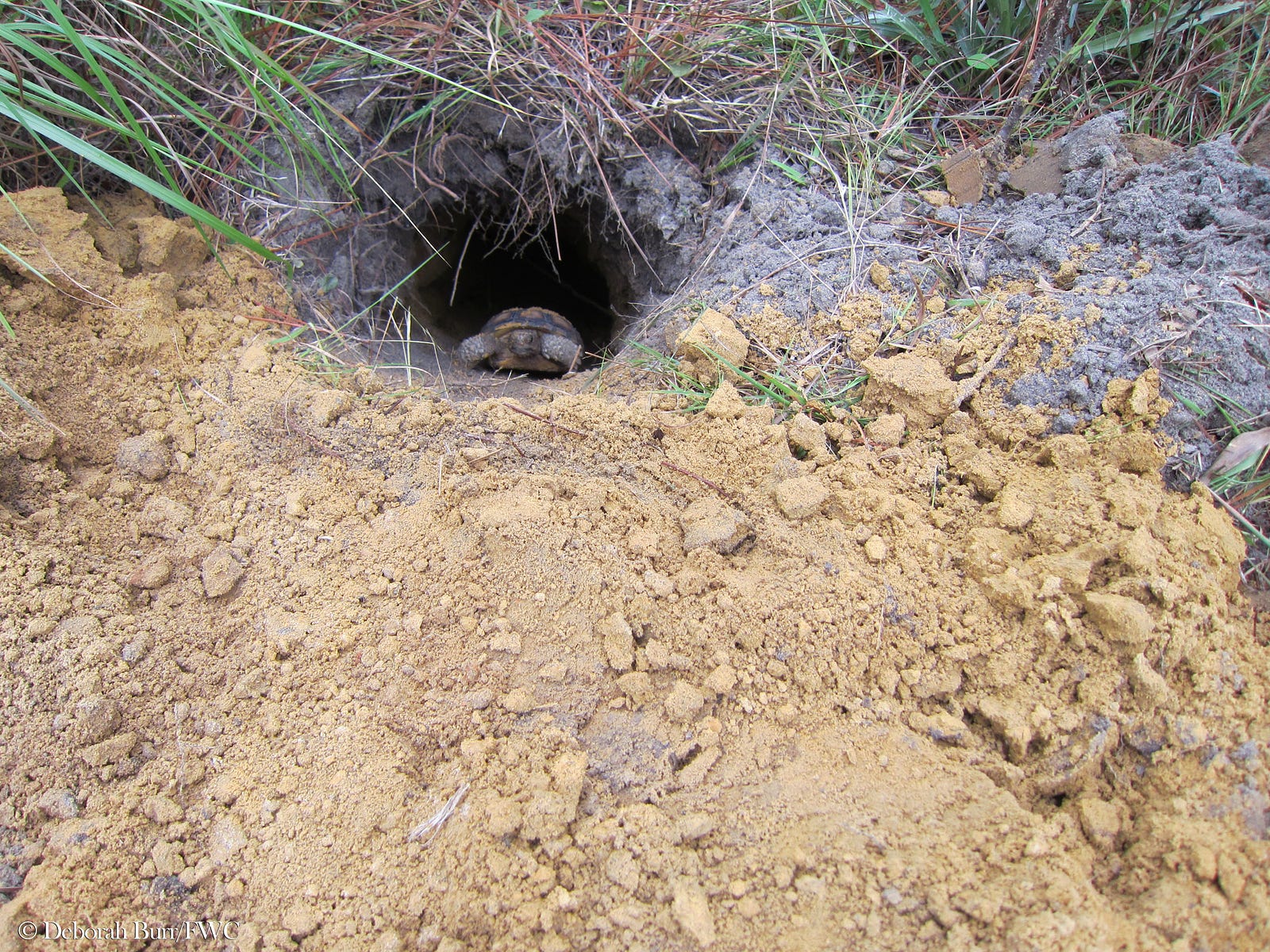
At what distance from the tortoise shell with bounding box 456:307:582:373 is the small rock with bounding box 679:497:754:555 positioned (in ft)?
7.36

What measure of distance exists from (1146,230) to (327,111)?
8.10 ft

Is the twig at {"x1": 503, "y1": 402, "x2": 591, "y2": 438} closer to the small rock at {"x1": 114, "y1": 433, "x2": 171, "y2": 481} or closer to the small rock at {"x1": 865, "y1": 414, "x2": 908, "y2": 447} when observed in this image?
the small rock at {"x1": 865, "y1": 414, "x2": 908, "y2": 447}

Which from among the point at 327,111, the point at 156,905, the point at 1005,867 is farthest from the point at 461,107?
the point at 1005,867

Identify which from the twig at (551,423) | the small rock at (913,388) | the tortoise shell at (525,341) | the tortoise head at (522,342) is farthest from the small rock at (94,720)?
the tortoise head at (522,342)

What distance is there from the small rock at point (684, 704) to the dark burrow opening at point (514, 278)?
1453mm

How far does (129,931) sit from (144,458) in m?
0.99

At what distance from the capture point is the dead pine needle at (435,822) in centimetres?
111

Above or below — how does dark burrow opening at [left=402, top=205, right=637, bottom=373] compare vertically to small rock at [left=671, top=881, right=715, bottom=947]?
below

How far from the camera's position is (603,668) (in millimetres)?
1292

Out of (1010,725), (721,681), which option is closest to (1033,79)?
(1010,725)

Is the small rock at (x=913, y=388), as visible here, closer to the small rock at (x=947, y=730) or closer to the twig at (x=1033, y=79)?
the small rock at (x=947, y=730)

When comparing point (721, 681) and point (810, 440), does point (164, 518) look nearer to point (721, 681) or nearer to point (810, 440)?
point (721, 681)

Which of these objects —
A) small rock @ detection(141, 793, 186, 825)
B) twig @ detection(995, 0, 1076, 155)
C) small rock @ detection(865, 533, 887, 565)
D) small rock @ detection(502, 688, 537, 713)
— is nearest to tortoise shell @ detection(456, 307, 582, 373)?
twig @ detection(995, 0, 1076, 155)

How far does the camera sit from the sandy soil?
41.0 inches
